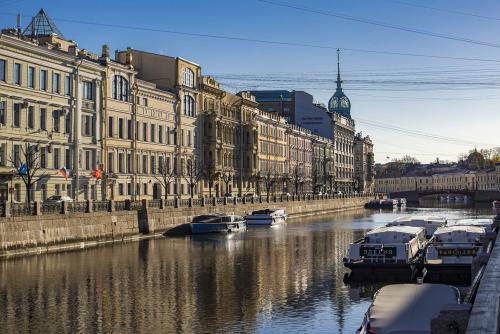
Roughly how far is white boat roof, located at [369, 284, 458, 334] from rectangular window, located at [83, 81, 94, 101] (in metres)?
49.4

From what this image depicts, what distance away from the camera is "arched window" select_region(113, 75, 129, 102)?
231 feet

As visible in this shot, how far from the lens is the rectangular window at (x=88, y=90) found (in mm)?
65562

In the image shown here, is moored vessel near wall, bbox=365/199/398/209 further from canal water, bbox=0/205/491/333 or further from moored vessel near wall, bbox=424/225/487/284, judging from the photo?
moored vessel near wall, bbox=424/225/487/284

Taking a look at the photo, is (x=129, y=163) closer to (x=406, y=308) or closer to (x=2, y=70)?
(x=2, y=70)

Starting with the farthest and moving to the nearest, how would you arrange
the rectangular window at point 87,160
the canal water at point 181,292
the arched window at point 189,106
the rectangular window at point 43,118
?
the arched window at point 189,106 → the rectangular window at point 87,160 → the rectangular window at point 43,118 → the canal water at point 181,292

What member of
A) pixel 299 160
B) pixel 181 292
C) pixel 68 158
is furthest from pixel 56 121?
pixel 299 160

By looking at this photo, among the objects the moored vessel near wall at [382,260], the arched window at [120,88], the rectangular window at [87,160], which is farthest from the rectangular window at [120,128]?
the moored vessel near wall at [382,260]

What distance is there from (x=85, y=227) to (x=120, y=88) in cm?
2466

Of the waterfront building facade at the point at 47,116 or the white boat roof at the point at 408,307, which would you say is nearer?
the white boat roof at the point at 408,307

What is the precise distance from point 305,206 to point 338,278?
235ft

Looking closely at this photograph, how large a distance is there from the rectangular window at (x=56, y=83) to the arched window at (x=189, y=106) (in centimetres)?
2627

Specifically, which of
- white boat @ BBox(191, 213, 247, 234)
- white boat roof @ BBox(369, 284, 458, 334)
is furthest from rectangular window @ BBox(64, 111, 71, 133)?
white boat roof @ BBox(369, 284, 458, 334)

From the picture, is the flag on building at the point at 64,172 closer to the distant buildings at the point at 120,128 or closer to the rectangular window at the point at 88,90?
the distant buildings at the point at 120,128

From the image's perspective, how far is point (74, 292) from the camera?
98.7 ft
